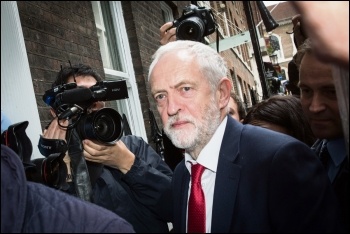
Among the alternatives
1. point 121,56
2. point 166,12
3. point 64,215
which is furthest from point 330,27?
point 166,12

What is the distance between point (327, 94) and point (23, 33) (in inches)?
75.3

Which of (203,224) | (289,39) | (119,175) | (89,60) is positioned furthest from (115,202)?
(289,39)

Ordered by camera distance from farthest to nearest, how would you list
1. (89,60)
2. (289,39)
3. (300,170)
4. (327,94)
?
(289,39) < (89,60) < (327,94) < (300,170)

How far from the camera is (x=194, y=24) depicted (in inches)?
93.6

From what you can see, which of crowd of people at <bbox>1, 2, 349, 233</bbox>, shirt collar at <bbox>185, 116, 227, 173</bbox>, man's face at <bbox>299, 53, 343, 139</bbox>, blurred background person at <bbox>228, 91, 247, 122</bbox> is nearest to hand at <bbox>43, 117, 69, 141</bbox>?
crowd of people at <bbox>1, 2, 349, 233</bbox>

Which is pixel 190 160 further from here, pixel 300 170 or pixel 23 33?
pixel 23 33

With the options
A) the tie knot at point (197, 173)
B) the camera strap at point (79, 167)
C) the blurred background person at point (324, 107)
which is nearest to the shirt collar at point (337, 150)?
the blurred background person at point (324, 107)

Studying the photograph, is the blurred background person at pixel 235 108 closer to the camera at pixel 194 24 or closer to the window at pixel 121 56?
the camera at pixel 194 24

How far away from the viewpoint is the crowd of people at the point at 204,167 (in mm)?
841

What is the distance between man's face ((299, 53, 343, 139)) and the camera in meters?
1.43

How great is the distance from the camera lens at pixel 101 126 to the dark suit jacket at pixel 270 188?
515 mm

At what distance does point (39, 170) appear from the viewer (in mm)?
1294

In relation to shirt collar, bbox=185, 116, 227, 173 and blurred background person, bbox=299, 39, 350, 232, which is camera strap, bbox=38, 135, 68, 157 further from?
blurred background person, bbox=299, 39, 350, 232

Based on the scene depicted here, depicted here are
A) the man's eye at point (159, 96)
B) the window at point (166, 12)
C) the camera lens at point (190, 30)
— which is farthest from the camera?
the window at point (166, 12)
